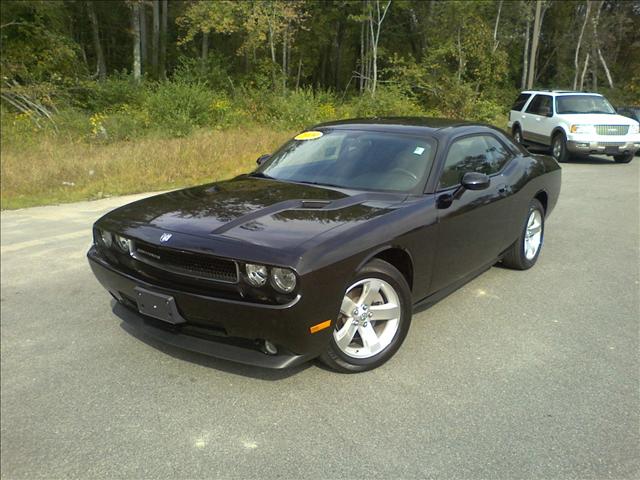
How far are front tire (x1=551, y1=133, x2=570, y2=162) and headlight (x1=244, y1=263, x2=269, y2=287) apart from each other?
13.5m

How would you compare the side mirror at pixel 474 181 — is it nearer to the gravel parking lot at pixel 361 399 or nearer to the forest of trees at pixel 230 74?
the gravel parking lot at pixel 361 399

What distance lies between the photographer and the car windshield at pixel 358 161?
3.94 meters

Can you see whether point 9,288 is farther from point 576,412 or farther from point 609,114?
point 609,114

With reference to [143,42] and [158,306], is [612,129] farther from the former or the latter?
[143,42]

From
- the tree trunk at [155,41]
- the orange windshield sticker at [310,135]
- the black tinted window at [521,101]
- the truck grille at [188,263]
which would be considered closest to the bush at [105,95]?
the tree trunk at [155,41]

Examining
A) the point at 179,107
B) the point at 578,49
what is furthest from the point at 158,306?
the point at 578,49

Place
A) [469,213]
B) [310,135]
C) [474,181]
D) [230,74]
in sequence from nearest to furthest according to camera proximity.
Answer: [474,181], [469,213], [310,135], [230,74]

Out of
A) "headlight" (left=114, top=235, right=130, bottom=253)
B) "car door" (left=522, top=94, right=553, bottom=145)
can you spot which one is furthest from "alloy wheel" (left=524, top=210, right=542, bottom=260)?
"car door" (left=522, top=94, right=553, bottom=145)

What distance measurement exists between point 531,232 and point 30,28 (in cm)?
2243

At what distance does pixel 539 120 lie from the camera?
612 inches

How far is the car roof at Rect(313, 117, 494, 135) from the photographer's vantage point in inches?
171

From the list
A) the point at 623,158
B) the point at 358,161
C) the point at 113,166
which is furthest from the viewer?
the point at 623,158

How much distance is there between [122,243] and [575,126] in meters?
13.4

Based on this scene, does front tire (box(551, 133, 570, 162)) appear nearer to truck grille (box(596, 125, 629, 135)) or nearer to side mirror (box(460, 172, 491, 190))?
truck grille (box(596, 125, 629, 135))
